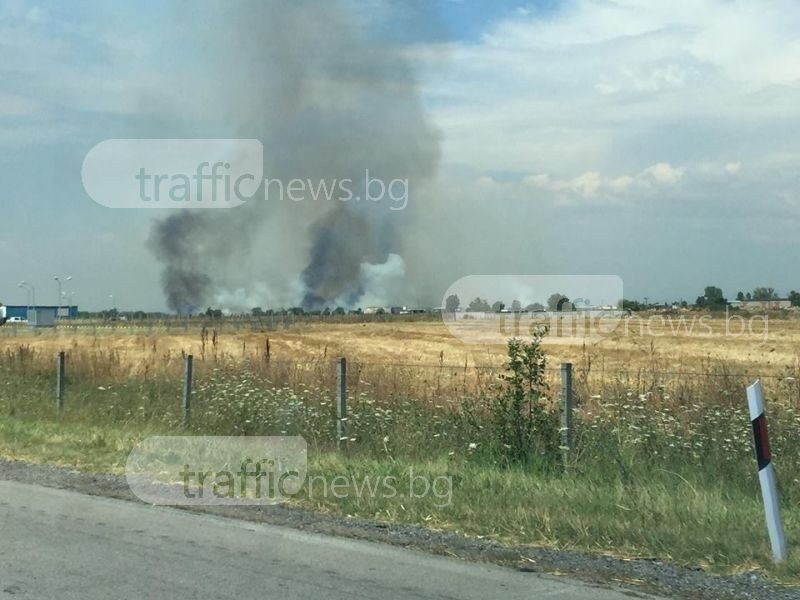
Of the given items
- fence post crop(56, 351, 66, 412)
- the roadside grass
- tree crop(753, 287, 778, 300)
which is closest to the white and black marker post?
the roadside grass

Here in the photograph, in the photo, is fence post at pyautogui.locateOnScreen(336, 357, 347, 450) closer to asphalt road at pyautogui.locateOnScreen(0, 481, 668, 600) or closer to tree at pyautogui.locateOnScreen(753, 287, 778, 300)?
asphalt road at pyautogui.locateOnScreen(0, 481, 668, 600)

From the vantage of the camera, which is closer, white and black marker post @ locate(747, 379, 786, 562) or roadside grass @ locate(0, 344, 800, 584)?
white and black marker post @ locate(747, 379, 786, 562)

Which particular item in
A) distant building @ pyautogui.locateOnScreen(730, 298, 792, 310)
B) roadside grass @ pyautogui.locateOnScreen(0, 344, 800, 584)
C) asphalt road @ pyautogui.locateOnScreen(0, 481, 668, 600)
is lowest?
asphalt road @ pyautogui.locateOnScreen(0, 481, 668, 600)

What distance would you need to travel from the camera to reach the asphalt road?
5.90 metres

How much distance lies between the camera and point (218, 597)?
226 inches

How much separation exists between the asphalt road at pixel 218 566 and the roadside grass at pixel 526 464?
3.56 feet

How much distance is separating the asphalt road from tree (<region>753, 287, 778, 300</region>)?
96121mm

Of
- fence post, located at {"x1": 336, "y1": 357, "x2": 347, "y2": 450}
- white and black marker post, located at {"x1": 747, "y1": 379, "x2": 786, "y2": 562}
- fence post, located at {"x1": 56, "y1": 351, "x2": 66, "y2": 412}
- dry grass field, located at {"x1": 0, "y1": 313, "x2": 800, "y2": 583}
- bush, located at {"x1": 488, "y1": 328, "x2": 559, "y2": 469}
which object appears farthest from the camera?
fence post, located at {"x1": 56, "y1": 351, "x2": 66, "y2": 412}

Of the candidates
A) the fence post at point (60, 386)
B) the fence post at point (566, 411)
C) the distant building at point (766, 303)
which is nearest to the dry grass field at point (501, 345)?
the fence post at point (60, 386)

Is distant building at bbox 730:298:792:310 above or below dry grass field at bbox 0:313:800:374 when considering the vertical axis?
above

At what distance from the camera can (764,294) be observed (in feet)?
317

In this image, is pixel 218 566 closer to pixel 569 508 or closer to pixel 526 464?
pixel 569 508

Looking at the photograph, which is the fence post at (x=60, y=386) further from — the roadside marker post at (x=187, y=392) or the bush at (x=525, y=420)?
the bush at (x=525, y=420)

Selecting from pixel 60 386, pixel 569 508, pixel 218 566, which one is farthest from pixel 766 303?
pixel 218 566
